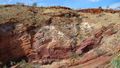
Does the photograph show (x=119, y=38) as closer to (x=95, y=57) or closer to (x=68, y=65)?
(x=95, y=57)

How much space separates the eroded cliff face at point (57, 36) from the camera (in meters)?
16.2

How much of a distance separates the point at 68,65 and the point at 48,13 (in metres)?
2.86

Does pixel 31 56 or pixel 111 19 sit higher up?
pixel 111 19

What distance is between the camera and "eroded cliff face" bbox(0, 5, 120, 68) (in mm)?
16156

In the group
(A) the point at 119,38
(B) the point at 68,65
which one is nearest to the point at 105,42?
(A) the point at 119,38

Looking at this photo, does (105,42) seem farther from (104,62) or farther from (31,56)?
(31,56)

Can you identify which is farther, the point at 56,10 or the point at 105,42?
the point at 56,10

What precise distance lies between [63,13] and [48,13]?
0.62 m

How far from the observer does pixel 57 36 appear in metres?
16.9

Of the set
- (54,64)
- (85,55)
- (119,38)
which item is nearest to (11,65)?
(54,64)

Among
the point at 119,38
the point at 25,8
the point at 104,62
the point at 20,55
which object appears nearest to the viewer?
the point at 104,62

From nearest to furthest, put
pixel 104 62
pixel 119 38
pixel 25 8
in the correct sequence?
1. pixel 104 62
2. pixel 119 38
3. pixel 25 8

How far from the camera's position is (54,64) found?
1627 cm

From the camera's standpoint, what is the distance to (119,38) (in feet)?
52.5
